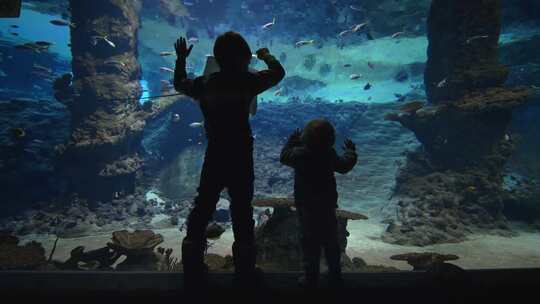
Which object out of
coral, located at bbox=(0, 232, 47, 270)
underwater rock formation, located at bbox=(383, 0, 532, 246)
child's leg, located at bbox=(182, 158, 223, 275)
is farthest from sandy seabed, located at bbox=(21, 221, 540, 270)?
child's leg, located at bbox=(182, 158, 223, 275)

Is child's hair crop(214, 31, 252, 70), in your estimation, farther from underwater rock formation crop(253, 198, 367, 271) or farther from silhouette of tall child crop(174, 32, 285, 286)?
underwater rock formation crop(253, 198, 367, 271)

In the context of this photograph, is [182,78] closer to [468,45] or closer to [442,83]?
[442,83]

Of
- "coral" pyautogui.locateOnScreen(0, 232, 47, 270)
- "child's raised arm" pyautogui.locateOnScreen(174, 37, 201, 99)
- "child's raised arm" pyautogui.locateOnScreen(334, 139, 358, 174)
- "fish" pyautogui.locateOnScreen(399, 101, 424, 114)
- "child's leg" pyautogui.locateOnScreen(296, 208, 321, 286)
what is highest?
"fish" pyautogui.locateOnScreen(399, 101, 424, 114)

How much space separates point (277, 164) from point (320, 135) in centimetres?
1575

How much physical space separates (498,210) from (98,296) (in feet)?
44.9

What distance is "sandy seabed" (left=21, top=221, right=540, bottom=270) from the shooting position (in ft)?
26.5

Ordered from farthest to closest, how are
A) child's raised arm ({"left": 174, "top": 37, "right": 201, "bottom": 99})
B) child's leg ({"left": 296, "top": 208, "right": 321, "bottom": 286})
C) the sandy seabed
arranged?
the sandy seabed → child's leg ({"left": 296, "top": 208, "right": 321, "bottom": 286}) → child's raised arm ({"left": 174, "top": 37, "right": 201, "bottom": 99})

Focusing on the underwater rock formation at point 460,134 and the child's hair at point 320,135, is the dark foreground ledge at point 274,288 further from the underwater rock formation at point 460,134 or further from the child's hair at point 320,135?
the underwater rock formation at point 460,134

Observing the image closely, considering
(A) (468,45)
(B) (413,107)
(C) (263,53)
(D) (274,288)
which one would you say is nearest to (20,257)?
(D) (274,288)

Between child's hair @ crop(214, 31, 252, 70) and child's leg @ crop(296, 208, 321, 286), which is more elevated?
child's hair @ crop(214, 31, 252, 70)

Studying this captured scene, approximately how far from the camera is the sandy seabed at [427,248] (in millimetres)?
8062

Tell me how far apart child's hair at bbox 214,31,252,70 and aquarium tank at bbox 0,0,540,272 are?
2.84 metres

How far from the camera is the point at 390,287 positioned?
2.76m

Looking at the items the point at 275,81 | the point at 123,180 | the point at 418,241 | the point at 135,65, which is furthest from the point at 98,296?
the point at 135,65
